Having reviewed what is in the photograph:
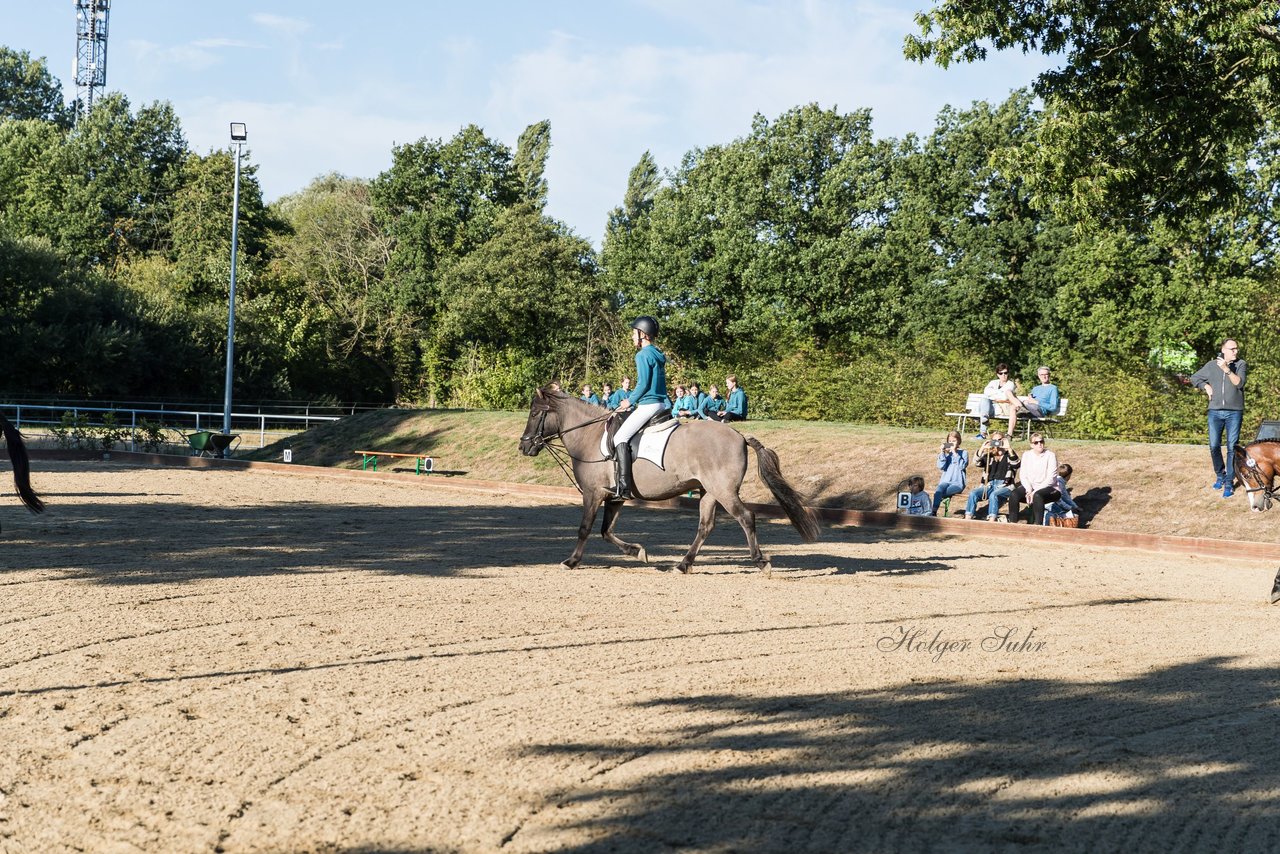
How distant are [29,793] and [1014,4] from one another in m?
17.6

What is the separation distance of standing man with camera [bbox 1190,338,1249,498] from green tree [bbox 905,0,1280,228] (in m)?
3.92

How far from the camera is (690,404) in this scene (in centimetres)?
2461

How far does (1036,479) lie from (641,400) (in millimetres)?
8241

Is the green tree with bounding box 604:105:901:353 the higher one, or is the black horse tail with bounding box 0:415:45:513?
the green tree with bounding box 604:105:901:353

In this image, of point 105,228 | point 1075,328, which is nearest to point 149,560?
point 1075,328

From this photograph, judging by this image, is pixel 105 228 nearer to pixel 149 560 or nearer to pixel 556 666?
pixel 149 560

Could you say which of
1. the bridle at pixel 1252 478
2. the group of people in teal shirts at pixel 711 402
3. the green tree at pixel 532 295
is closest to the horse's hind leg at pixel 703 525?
the bridle at pixel 1252 478

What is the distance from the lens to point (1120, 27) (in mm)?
18469

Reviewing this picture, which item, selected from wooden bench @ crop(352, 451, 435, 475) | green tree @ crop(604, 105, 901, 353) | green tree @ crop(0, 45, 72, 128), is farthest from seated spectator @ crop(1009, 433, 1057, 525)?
green tree @ crop(0, 45, 72, 128)

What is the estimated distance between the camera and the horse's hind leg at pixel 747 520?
38.8 feet

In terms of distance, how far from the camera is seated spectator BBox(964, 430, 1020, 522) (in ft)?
60.4

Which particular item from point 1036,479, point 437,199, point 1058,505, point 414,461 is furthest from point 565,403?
point 437,199
